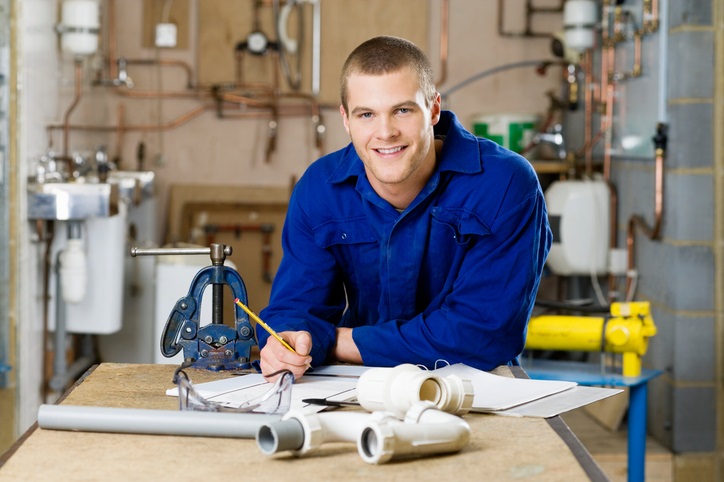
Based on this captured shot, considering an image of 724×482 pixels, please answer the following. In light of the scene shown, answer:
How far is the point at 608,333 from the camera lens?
3975 millimetres

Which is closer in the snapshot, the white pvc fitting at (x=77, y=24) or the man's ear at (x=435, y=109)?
the man's ear at (x=435, y=109)

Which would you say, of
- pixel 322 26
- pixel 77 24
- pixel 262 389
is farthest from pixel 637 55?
pixel 262 389

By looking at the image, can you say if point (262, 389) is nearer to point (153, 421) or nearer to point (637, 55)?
point (153, 421)

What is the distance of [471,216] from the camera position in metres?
2.26

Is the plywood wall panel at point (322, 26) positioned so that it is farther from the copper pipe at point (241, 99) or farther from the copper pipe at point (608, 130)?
the copper pipe at point (608, 130)

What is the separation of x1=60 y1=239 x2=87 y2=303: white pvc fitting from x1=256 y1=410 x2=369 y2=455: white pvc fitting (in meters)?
2.94

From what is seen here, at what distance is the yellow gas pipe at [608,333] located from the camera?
394 cm

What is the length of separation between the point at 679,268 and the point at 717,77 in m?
0.72

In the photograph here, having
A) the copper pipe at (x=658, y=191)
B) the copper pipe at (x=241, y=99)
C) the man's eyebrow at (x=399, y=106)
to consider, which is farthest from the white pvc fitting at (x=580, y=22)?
the man's eyebrow at (x=399, y=106)

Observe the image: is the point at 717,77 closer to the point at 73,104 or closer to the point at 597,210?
the point at 597,210

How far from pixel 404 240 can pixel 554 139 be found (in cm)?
296

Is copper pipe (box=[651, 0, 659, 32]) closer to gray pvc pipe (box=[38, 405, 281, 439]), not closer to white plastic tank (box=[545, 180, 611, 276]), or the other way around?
white plastic tank (box=[545, 180, 611, 276])

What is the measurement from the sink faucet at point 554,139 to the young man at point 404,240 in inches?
108

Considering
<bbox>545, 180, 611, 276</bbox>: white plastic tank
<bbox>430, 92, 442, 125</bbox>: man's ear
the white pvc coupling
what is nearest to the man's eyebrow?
<bbox>430, 92, 442, 125</bbox>: man's ear
